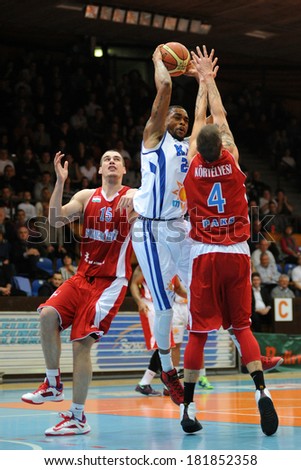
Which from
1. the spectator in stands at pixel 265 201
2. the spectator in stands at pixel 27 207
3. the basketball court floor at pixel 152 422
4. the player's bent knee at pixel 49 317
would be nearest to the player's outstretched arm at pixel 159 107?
the player's bent knee at pixel 49 317

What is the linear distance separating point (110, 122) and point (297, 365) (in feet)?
28.3

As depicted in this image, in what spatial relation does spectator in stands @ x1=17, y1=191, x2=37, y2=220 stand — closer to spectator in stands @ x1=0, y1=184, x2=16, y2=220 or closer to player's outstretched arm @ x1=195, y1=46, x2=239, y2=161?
spectator in stands @ x1=0, y1=184, x2=16, y2=220

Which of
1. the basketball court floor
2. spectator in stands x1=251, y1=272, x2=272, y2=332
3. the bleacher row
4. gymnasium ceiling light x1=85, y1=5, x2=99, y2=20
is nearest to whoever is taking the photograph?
the basketball court floor

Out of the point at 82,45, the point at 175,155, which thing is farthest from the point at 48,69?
the point at 175,155

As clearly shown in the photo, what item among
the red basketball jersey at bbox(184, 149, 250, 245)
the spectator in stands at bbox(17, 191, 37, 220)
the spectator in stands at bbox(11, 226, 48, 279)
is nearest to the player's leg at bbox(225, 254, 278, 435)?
the red basketball jersey at bbox(184, 149, 250, 245)

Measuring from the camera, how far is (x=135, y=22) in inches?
793

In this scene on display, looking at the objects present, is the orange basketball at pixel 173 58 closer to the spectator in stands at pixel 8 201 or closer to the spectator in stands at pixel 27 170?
the spectator in stands at pixel 8 201

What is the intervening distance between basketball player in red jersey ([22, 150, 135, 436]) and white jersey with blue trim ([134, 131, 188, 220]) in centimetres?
22

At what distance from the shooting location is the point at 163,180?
768cm

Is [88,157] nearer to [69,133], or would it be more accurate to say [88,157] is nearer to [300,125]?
[69,133]

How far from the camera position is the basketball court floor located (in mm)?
6309

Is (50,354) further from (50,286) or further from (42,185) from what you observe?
(42,185)

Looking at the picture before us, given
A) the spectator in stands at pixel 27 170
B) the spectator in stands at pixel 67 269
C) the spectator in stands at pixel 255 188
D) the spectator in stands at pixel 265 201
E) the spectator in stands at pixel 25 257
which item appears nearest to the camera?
the spectator in stands at pixel 67 269

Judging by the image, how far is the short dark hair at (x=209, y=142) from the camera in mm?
6906
